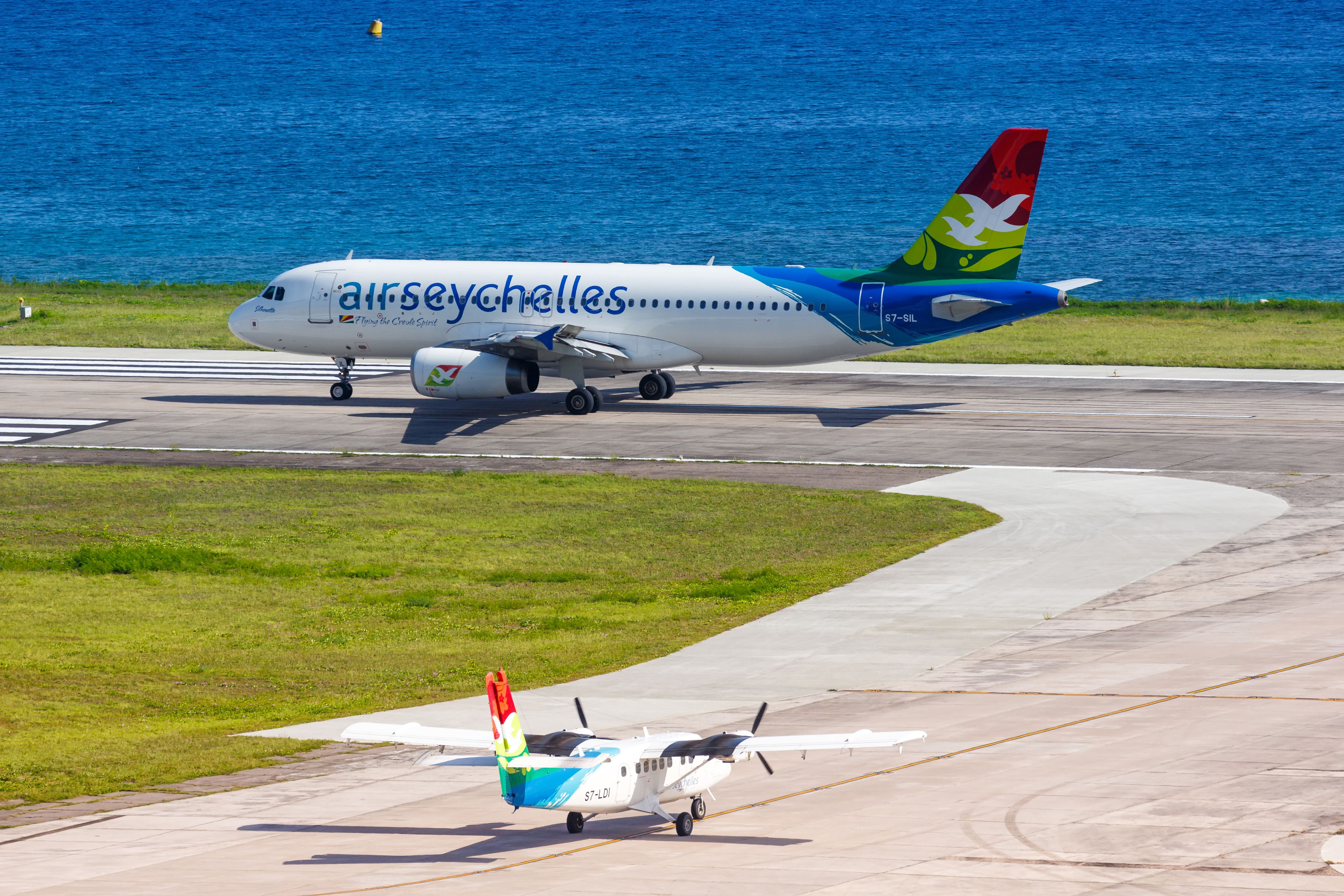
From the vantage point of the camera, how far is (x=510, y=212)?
157 m

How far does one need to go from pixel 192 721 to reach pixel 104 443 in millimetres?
26626

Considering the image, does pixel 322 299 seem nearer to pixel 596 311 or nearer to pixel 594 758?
pixel 596 311

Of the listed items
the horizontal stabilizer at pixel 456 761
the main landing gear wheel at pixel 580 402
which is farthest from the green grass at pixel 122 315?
the horizontal stabilizer at pixel 456 761

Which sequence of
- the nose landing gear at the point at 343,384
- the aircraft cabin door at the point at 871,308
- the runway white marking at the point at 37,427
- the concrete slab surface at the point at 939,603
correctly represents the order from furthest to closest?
the nose landing gear at the point at 343,384, the aircraft cabin door at the point at 871,308, the runway white marking at the point at 37,427, the concrete slab surface at the point at 939,603

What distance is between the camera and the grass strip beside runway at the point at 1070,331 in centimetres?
6544

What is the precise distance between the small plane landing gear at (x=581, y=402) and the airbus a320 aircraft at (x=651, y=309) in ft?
0.12

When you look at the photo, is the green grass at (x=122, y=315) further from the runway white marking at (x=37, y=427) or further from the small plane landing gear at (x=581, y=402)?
the small plane landing gear at (x=581, y=402)

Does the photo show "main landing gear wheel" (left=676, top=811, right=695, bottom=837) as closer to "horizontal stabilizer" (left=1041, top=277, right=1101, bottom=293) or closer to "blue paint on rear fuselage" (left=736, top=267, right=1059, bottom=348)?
"blue paint on rear fuselage" (left=736, top=267, right=1059, bottom=348)

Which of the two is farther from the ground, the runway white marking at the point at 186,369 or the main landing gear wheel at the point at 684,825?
the runway white marking at the point at 186,369

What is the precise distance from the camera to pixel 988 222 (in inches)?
1980

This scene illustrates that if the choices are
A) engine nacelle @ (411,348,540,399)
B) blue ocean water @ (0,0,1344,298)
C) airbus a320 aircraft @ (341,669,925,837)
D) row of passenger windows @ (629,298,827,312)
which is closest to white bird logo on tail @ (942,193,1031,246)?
row of passenger windows @ (629,298,827,312)

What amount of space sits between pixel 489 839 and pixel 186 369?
50444 millimetres

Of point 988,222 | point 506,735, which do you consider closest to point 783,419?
point 988,222

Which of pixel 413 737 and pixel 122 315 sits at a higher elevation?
pixel 122 315
